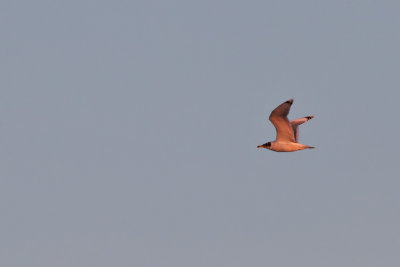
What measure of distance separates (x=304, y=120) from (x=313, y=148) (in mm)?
8343

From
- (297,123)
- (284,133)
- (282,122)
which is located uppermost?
(297,123)

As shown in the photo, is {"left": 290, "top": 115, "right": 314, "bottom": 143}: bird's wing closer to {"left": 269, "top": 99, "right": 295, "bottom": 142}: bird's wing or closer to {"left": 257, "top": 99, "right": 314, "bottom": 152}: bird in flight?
{"left": 257, "top": 99, "right": 314, "bottom": 152}: bird in flight

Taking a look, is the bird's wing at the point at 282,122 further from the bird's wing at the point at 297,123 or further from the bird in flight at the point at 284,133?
the bird's wing at the point at 297,123

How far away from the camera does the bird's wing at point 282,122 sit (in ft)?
452

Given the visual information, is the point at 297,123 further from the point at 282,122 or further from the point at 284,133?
the point at 282,122

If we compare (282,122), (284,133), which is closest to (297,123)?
(284,133)

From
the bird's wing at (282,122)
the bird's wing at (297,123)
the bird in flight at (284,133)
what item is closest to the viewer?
the bird's wing at (282,122)

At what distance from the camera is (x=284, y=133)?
462 ft

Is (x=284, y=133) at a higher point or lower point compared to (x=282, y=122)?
lower

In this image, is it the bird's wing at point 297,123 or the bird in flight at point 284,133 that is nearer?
the bird in flight at point 284,133

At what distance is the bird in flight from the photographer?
13850 centimetres

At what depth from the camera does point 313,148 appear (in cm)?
13562

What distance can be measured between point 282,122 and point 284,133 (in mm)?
1675

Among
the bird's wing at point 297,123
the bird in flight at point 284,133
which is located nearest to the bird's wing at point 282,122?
the bird in flight at point 284,133
